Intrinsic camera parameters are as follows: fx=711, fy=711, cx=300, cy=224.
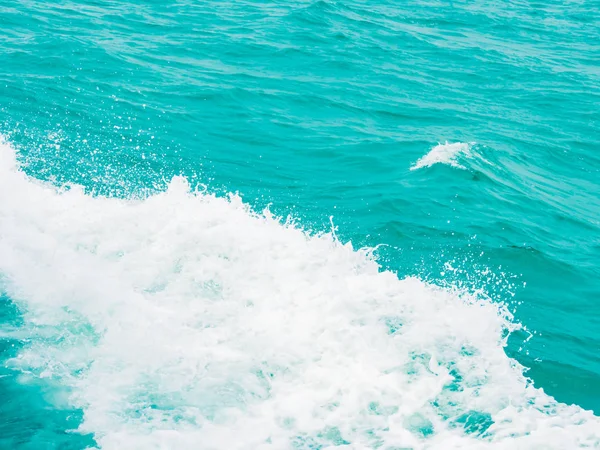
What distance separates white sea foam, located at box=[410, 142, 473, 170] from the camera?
15.2 meters

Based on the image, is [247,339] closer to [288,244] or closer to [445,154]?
[288,244]

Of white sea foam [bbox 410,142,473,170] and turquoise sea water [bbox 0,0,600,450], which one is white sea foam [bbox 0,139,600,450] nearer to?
turquoise sea water [bbox 0,0,600,450]

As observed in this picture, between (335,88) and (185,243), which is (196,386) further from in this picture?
(335,88)

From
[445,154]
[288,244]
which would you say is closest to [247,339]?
[288,244]

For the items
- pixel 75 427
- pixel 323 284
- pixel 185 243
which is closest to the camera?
pixel 75 427

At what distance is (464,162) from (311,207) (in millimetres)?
4003

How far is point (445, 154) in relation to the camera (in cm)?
1564

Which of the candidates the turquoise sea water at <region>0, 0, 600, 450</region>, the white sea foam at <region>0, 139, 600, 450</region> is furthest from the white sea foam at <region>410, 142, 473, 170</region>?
the white sea foam at <region>0, 139, 600, 450</region>

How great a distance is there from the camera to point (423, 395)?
8734mm

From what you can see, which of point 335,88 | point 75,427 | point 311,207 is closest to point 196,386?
point 75,427

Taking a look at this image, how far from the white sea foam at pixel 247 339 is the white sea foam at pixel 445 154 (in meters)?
4.26

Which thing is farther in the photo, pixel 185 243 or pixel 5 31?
pixel 5 31

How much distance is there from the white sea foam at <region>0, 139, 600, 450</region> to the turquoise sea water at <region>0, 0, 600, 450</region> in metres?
0.03

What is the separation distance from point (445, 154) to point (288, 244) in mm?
5528
